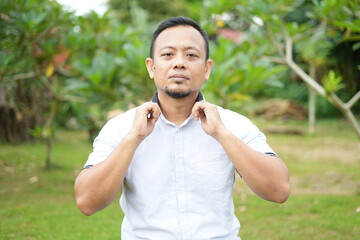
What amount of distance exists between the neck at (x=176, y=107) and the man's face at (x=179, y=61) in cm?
5

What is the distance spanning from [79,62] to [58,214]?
1812 mm

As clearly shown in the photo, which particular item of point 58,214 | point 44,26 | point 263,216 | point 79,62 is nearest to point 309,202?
point 263,216

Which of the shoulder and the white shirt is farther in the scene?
the shoulder

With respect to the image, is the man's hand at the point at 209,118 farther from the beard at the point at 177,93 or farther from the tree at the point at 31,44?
the tree at the point at 31,44

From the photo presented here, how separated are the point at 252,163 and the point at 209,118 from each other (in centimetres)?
26

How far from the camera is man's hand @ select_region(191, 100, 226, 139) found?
1.87m

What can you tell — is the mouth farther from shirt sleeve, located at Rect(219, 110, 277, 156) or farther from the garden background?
the garden background

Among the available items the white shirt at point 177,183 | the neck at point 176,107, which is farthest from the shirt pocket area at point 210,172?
the neck at point 176,107

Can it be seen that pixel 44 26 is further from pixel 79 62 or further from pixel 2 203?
pixel 2 203

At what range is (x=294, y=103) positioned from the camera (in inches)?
628

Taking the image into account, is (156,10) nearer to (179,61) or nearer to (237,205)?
(237,205)

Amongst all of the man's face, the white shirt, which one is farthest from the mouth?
the white shirt

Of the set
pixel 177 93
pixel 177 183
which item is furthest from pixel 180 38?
pixel 177 183

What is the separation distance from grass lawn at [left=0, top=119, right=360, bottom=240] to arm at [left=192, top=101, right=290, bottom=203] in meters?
1.85
